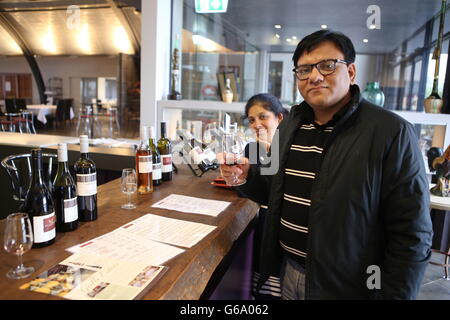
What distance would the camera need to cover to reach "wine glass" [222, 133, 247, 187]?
1.47 meters

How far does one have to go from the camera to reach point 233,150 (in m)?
1.49

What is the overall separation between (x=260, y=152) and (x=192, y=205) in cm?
48

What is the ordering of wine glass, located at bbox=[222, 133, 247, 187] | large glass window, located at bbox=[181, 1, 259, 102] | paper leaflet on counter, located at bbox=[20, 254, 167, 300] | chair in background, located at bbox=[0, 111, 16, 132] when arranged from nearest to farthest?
paper leaflet on counter, located at bbox=[20, 254, 167, 300]
wine glass, located at bbox=[222, 133, 247, 187]
large glass window, located at bbox=[181, 1, 259, 102]
chair in background, located at bbox=[0, 111, 16, 132]

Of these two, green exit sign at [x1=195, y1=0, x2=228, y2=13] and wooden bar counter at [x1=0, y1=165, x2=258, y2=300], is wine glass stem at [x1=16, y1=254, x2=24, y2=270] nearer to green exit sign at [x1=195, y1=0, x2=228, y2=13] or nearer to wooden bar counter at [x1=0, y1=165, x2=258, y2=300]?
wooden bar counter at [x1=0, y1=165, x2=258, y2=300]

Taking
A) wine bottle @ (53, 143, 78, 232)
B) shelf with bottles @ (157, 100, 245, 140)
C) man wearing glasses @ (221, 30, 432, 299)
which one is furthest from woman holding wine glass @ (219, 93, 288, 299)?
shelf with bottles @ (157, 100, 245, 140)

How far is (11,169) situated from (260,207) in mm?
1433

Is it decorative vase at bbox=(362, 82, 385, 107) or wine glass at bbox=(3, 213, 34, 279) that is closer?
wine glass at bbox=(3, 213, 34, 279)

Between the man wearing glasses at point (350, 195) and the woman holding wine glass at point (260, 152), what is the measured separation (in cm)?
30

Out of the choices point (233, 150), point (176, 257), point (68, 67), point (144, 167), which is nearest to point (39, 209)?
point (176, 257)

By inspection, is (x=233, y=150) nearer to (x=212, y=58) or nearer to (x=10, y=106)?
(x=212, y=58)

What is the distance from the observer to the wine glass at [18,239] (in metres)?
0.94

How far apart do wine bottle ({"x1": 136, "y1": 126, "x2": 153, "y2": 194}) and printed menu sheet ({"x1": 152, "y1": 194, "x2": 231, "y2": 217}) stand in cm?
14
